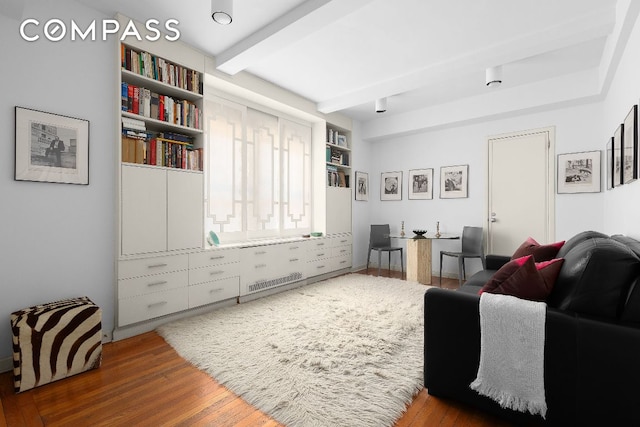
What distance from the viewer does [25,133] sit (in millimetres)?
2273

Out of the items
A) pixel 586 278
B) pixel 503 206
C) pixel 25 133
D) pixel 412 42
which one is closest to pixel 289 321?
pixel 586 278

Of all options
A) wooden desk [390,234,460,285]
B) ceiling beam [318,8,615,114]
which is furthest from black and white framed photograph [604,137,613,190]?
wooden desk [390,234,460,285]

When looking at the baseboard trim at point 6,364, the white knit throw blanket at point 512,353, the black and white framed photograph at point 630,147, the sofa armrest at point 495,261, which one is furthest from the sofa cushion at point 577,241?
the baseboard trim at point 6,364

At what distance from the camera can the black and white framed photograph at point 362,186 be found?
5.89m

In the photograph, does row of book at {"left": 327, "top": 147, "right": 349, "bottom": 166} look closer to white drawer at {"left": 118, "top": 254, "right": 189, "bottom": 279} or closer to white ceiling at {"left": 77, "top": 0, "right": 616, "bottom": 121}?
white ceiling at {"left": 77, "top": 0, "right": 616, "bottom": 121}

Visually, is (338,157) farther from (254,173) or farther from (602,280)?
(602,280)

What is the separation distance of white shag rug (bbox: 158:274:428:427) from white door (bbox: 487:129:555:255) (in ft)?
6.48

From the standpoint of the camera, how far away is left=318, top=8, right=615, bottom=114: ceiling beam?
2.71 m

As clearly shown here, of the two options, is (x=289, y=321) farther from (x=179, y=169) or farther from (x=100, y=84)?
(x=100, y=84)

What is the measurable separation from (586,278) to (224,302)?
10.9ft

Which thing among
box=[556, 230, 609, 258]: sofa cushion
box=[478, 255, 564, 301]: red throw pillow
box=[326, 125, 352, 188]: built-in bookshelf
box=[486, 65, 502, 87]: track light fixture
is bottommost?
box=[478, 255, 564, 301]: red throw pillow

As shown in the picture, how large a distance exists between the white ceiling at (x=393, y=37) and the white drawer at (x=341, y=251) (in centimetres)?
263

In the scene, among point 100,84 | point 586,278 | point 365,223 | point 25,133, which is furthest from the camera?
point 365,223

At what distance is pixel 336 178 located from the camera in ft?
17.9
